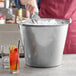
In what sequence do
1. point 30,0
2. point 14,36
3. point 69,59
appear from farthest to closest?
point 14,36 < point 30,0 < point 69,59

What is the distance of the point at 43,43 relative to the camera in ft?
4.82

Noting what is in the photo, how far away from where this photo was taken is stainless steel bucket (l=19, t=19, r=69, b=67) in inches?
57.2

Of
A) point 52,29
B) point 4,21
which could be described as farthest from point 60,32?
point 4,21

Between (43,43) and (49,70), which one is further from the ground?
(43,43)

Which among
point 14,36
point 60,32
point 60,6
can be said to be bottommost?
point 14,36

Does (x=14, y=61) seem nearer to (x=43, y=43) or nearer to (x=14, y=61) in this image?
(x=14, y=61)

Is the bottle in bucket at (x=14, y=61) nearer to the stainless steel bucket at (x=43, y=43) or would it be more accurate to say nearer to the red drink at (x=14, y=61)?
the red drink at (x=14, y=61)

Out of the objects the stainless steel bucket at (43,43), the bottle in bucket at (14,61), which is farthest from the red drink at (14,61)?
the stainless steel bucket at (43,43)

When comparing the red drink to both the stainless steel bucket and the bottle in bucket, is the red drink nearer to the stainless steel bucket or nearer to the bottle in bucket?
the bottle in bucket

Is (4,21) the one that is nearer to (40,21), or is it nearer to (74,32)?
(74,32)

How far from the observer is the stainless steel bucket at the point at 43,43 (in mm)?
1452

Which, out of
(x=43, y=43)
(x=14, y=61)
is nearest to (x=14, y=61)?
(x=14, y=61)

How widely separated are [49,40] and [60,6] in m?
0.84

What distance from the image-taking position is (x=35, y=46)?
58.4 inches
